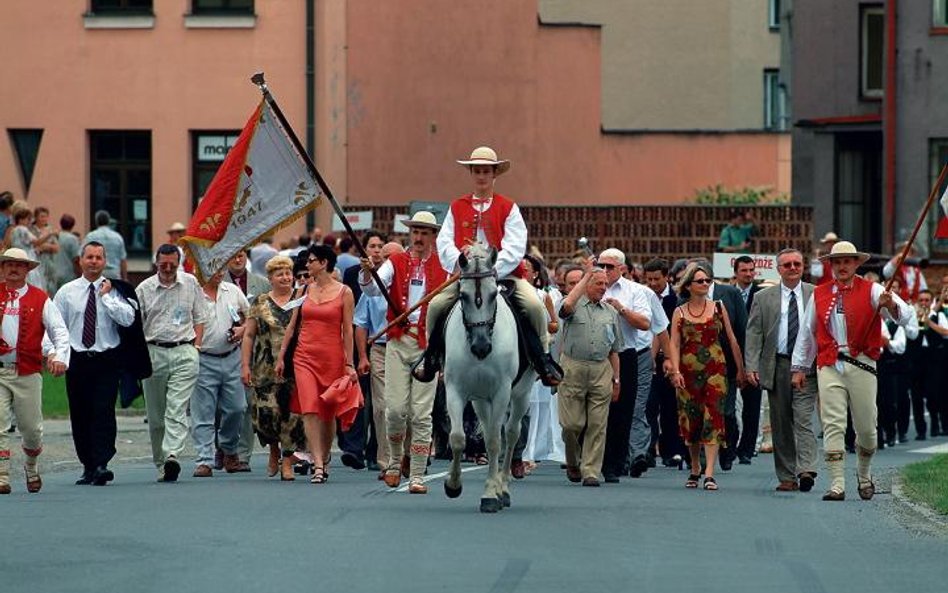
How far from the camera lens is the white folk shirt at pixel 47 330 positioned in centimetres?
1941

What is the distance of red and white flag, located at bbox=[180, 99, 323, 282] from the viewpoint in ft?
70.7

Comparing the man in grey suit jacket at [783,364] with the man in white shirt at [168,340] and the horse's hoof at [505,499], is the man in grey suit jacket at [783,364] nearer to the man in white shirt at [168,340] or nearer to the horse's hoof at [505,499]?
the horse's hoof at [505,499]

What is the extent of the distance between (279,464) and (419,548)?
727 centimetres

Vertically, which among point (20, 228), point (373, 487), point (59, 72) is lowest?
point (373, 487)

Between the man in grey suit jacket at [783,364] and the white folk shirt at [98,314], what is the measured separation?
4980 millimetres

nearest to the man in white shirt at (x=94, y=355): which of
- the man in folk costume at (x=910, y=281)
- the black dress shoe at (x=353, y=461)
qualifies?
the black dress shoe at (x=353, y=461)

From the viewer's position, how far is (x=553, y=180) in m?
51.6

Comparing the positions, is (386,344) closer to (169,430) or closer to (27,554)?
(169,430)

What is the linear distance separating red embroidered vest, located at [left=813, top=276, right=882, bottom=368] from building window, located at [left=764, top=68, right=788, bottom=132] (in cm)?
4926

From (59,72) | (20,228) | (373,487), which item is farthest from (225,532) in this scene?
(59,72)

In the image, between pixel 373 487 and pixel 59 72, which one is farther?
pixel 59 72

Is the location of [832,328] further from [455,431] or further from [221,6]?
[221,6]

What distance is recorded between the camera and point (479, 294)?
1769 centimetres

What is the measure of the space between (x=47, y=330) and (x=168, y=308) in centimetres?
193
